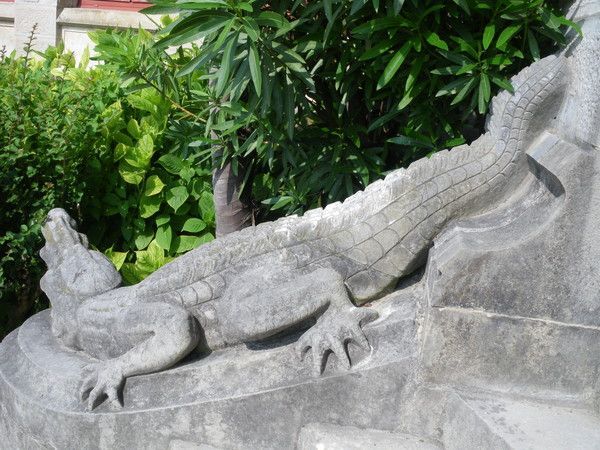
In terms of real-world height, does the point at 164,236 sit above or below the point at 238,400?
above

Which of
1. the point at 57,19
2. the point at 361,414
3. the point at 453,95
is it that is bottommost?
the point at 361,414

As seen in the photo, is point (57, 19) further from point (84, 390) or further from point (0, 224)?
point (84, 390)

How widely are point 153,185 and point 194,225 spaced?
35 cm

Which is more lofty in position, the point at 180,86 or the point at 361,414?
the point at 180,86

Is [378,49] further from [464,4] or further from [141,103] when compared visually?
[141,103]

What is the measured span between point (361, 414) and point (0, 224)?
2.55 m

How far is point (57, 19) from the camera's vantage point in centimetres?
698

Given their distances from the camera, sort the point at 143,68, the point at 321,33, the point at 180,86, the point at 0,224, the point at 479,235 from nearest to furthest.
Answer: the point at 479,235 → the point at 321,33 → the point at 143,68 → the point at 0,224 → the point at 180,86

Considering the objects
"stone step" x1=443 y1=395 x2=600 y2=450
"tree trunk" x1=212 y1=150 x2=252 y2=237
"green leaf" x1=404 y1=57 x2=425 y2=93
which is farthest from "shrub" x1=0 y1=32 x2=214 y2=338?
"stone step" x1=443 y1=395 x2=600 y2=450

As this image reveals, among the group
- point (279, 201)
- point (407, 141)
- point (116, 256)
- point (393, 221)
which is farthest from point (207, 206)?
point (393, 221)

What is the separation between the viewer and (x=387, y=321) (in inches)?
96.8

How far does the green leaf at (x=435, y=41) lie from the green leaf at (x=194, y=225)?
211 cm

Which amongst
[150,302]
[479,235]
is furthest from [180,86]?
[479,235]

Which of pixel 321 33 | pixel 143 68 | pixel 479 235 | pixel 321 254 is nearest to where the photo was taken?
pixel 479 235
